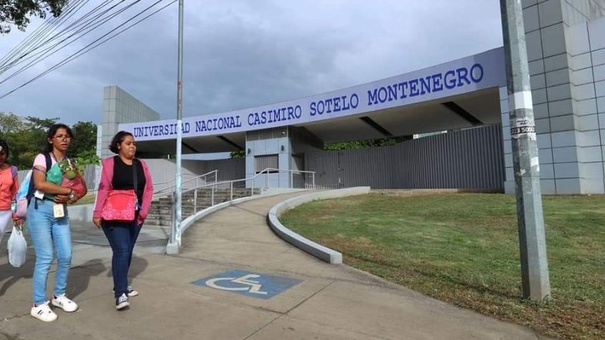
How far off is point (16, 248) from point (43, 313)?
92 centimetres

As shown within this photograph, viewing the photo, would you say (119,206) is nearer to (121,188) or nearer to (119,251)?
(121,188)

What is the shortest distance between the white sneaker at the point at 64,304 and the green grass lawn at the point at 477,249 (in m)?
3.71

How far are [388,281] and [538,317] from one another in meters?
1.82

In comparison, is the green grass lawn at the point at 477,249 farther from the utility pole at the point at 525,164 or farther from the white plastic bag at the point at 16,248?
the white plastic bag at the point at 16,248

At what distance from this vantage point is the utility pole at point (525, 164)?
15.2ft

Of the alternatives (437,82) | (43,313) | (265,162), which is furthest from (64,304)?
(265,162)

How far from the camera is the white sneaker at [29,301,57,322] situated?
405 centimetres

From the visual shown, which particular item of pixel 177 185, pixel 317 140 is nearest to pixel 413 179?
pixel 317 140

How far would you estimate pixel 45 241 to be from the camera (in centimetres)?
419

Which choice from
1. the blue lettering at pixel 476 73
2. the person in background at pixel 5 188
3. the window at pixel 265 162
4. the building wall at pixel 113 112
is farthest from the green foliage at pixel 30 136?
the person in background at pixel 5 188

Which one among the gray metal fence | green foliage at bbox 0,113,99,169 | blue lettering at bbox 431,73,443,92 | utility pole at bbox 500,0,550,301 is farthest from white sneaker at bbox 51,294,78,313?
green foliage at bbox 0,113,99,169

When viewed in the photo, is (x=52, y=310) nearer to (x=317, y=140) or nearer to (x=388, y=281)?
(x=388, y=281)

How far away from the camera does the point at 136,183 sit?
4.53m

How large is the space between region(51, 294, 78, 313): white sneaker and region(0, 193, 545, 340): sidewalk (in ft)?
0.19
